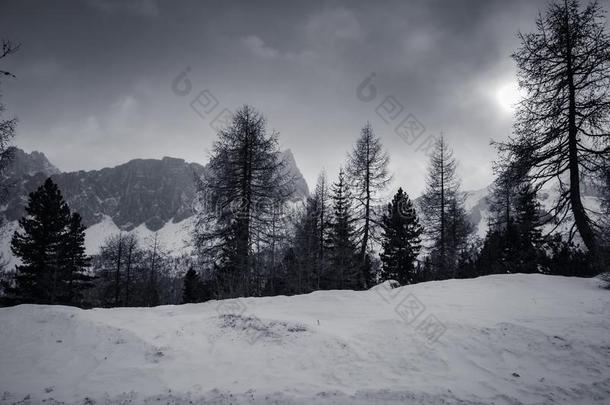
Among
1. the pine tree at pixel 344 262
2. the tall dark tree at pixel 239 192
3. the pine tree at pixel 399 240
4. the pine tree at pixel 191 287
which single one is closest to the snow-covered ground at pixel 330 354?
the tall dark tree at pixel 239 192

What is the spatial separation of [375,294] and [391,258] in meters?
11.9

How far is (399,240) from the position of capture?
69.4 feet

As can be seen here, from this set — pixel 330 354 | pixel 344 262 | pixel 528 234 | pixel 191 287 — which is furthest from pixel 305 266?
pixel 191 287

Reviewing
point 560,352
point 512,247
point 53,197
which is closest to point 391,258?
point 512,247

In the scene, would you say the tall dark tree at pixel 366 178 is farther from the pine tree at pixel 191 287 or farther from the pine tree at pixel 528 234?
the pine tree at pixel 191 287

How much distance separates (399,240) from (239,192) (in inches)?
485

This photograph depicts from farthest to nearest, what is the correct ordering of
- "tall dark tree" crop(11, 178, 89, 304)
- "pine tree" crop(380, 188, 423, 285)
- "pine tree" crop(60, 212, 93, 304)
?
"pine tree" crop(60, 212, 93, 304)
"pine tree" crop(380, 188, 423, 285)
"tall dark tree" crop(11, 178, 89, 304)

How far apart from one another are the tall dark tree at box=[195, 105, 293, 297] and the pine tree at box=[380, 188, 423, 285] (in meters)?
9.62

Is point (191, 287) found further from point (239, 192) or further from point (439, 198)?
point (439, 198)

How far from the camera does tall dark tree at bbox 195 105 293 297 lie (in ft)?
46.1

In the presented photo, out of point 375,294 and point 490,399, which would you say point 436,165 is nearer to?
point 375,294

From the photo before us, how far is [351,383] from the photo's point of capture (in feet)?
15.3

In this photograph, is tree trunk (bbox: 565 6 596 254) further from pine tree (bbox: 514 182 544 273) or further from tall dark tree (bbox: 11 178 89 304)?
tall dark tree (bbox: 11 178 89 304)

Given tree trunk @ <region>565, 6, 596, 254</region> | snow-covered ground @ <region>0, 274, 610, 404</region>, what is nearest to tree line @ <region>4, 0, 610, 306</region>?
tree trunk @ <region>565, 6, 596, 254</region>
